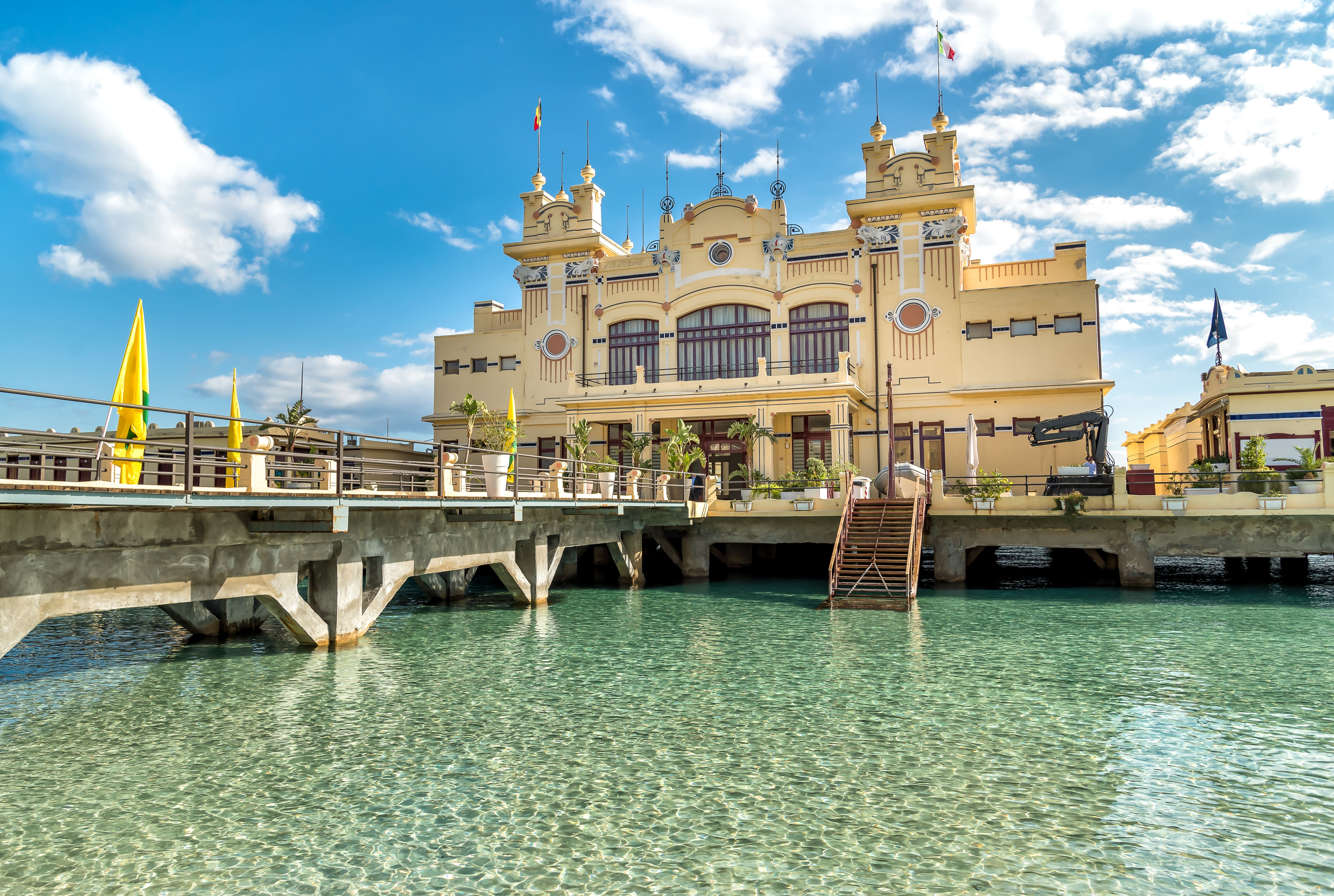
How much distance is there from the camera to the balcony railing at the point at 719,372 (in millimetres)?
34094

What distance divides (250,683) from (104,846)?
5998 mm

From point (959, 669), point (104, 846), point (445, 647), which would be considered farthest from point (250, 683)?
point (959, 669)

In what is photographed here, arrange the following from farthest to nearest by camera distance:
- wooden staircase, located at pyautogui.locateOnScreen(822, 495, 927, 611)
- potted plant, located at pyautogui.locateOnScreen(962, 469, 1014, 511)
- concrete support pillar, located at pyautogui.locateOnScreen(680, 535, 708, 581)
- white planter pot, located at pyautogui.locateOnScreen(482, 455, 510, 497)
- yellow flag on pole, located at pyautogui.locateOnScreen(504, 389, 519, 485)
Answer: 1. concrete support pillar, located at pyautogui.locateOnScreen(680, 535, 708, 581)
2. potted plant, located at pyautogui.locateOnScreen(962, 469, 1014, 511)
3. wooden staircase, located at pyautogui.locateOnScreen(822, 495, 927, 611)
4. yellow flag on pole, located at pyautogui.locateOnScreen(504, 389, 519, 485)
5. white planter pot, located at pyautogui.locateOnScreen(482, 455, 510, 497)

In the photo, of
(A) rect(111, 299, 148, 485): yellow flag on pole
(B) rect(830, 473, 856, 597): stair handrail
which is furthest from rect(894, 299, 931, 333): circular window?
(A) rect(111, 299, 148, 485): yellow flag on pole

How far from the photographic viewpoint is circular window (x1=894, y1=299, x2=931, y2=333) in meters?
33.6

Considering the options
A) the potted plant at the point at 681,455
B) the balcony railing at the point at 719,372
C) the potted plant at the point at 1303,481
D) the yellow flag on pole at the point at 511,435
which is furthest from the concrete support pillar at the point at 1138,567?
the yellow flag on pole at the point at 511,435

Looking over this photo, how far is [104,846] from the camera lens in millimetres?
7094

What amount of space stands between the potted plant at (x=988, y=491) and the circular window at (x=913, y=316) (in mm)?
10200

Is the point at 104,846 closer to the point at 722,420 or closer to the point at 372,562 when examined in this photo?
the point at 372,562

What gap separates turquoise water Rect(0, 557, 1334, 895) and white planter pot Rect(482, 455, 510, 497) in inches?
139

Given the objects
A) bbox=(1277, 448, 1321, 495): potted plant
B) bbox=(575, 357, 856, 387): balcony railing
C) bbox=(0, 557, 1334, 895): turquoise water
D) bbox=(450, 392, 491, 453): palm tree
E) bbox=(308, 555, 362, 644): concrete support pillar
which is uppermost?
bbox=(575, 357, 856, 387): balcony railing

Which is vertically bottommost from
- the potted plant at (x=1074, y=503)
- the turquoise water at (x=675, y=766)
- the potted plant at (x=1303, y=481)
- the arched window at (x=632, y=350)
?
the turquoise water at (x=675, y=766)

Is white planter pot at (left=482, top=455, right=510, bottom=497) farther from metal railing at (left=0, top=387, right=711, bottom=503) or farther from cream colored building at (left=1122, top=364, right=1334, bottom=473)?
cream colored building at (left=1122, top=364, right=1334, bottom=473)

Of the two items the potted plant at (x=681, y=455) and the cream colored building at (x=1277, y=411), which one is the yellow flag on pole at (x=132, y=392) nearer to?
the potted plant at (x=681, y=455)
